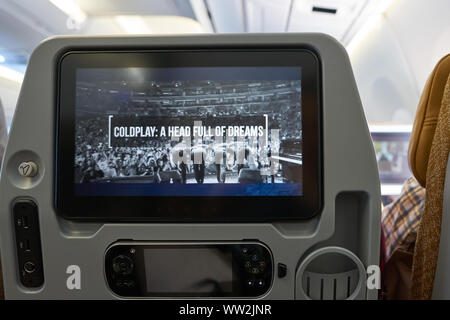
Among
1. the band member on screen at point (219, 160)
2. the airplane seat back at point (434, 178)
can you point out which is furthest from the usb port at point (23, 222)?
the airplane seat back at point (434, 178)

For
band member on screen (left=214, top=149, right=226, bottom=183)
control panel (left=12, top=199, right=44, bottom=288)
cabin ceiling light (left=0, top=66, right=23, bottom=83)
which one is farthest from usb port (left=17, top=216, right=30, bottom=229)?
cabin ceiling light (left=0, top=66, right=23, bottom=83)

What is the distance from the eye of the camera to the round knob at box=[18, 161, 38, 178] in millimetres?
831

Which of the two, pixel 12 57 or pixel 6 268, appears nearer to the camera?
pixel 6 268

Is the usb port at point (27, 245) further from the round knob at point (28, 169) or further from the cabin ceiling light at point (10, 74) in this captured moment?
the cabin ceiling light at point (10, 74)

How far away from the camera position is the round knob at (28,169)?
831 mm

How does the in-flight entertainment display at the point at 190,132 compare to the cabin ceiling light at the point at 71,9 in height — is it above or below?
below

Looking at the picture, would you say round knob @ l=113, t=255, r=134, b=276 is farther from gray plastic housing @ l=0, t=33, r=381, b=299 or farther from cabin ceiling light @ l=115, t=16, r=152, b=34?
cabin ceiling light @ l=115, t=16, r=152, b=34

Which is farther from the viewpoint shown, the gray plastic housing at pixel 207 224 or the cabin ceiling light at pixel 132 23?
the cabin ceiling light at pixel 132 23

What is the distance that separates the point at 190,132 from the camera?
32.7 inches

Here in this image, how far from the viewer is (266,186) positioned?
0.83m

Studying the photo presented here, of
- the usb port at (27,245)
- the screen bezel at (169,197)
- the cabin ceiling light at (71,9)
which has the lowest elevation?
the usb port at (27,245)

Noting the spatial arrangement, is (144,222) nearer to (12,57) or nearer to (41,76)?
(41,76)
